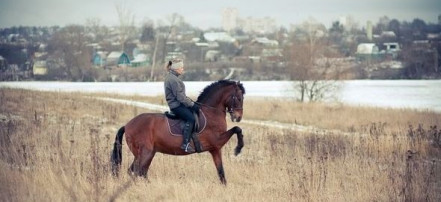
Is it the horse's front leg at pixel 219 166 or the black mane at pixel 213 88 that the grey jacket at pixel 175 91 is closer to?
the black mane at pixel 213 88

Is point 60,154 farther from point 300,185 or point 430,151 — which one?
point 430,151

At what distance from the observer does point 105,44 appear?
316ft

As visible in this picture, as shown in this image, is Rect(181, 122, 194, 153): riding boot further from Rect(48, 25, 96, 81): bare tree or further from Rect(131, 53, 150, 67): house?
Rect(131, 53, 150, 67): house

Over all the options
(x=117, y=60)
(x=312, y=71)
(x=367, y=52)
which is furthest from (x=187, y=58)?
(x=312, y=71)

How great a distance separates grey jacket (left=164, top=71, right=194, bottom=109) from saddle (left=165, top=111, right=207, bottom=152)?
25 cm

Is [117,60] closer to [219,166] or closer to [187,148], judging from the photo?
[187,148]

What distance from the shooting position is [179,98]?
945cm

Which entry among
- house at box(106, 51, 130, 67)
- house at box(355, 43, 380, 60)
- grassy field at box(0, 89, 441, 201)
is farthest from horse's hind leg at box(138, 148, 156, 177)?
house at box(355, 43, 380, 60)

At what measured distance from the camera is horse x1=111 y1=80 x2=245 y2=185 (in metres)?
9.65

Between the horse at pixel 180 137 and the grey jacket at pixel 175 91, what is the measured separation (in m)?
0.40

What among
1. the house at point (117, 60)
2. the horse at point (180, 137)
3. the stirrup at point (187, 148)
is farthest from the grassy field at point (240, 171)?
the house at point (117, 60)

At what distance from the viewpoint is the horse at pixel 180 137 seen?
965cm

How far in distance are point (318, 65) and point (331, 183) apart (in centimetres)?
2909

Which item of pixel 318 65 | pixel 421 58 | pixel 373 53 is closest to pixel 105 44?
pixel 373 53
